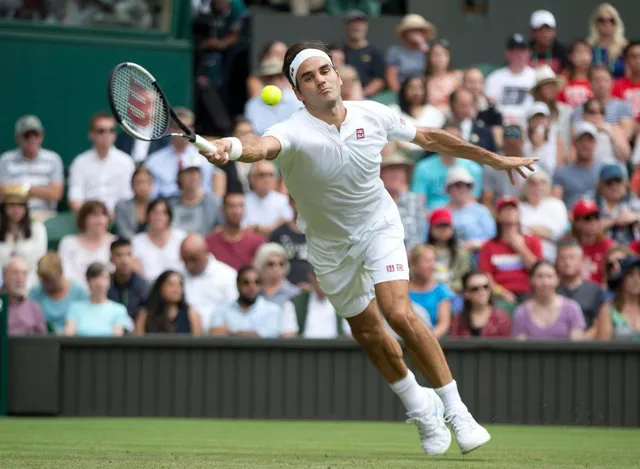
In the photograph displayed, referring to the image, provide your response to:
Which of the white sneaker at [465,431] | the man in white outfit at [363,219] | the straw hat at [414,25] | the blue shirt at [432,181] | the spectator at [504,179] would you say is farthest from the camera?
the straw hat at [414,25]

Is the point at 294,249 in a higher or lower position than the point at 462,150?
lower

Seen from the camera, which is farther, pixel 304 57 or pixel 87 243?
pixel 87 243

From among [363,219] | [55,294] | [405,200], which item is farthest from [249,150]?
[405,200]

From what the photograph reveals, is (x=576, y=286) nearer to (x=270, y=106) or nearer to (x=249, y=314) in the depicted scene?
(x=249, y=314)

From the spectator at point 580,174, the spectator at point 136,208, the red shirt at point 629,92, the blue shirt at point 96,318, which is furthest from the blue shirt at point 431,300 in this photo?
the red shirt at point 629,92

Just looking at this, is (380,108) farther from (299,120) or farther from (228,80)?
(228,80)

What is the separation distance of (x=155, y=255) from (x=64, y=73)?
13.3 ft

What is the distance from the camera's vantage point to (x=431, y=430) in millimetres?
7043

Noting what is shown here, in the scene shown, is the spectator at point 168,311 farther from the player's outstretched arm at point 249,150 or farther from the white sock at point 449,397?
the player's outstretched arm at point 249,150

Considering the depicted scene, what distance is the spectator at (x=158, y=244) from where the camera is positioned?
11609 millimetres

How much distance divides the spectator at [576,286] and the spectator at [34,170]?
4.83 m

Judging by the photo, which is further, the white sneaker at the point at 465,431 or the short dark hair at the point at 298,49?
the short dark hair at the point at 298,49

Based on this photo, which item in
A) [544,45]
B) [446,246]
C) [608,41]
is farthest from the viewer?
[608,41]

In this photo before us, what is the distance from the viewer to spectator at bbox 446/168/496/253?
39.5ft
